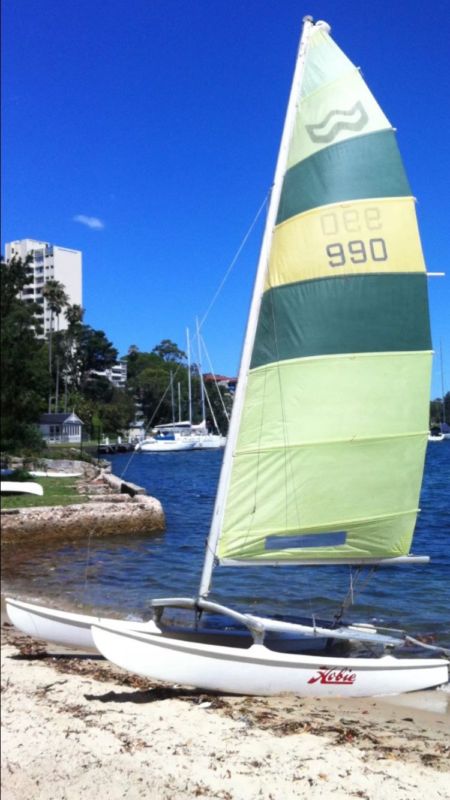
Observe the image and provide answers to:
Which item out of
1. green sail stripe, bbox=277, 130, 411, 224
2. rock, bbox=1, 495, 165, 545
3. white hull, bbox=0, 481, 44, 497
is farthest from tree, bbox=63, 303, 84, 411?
green sail stripe, bbox=277, 130, 411, 224

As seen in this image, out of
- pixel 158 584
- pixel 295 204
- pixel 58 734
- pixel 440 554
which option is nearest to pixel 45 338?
pixel 58 734

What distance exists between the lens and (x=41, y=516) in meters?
2.30

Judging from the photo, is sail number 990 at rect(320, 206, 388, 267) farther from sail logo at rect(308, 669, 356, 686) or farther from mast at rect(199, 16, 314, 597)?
sail logo at rect(308, 669, 356, 686)

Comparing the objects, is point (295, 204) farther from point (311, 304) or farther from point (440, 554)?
point (440, 554)

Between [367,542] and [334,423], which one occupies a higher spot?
[334,423]

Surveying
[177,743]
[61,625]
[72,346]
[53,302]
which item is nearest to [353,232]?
[72,346]

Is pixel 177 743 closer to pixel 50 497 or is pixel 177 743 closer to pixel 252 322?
pixel 50 497

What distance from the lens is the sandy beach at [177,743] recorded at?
2.33m

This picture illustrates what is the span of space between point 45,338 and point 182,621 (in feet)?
8.22

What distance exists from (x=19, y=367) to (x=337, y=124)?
9.10 ft

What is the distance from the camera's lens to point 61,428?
2.51m

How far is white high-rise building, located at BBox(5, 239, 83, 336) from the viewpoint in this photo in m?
2.18

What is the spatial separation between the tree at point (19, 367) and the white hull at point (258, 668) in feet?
5.54

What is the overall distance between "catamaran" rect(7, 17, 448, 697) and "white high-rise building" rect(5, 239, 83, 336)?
157cm
